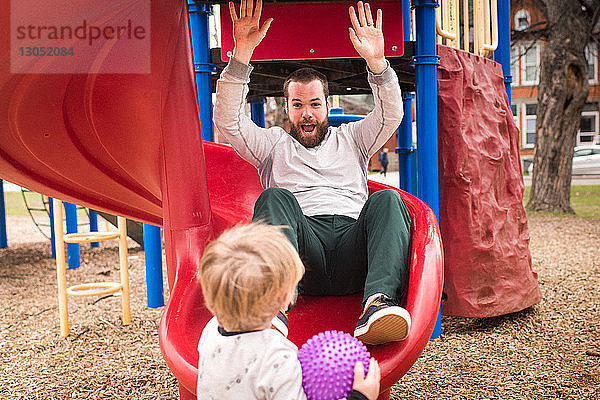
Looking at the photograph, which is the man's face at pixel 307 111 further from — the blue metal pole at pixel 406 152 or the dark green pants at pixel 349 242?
the blue metal pole at pixel 406 152

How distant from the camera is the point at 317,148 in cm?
255

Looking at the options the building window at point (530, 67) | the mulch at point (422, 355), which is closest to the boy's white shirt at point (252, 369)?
the mulch at point (422, 355)

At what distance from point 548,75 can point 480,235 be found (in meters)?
7.04

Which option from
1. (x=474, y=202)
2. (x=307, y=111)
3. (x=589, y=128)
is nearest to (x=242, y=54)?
(x=307, y=111)

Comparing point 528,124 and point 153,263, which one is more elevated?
point 528,124

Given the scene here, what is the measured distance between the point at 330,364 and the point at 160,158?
1233 mm

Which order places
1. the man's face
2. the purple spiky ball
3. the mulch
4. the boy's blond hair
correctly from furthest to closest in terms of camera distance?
1. the mulch
2. the man's face
3. the purple spiky ball
4. the boy's blond hair

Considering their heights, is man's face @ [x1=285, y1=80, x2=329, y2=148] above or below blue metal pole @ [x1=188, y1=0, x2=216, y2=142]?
below

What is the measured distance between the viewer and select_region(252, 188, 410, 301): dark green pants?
1.87 metres

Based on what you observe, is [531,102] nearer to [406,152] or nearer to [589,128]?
[589,128]

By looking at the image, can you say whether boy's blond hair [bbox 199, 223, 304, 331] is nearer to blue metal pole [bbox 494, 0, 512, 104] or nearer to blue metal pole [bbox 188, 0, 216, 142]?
blue metal pole [bbox 188, 0, 216, 142]

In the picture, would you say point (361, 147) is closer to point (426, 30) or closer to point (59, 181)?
point (426, 30)

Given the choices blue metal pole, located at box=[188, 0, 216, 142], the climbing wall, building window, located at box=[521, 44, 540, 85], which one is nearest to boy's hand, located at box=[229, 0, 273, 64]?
blue metal pole, located at box=[188, 0, 216, 142]

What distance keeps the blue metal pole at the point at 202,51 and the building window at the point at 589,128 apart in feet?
83.8
